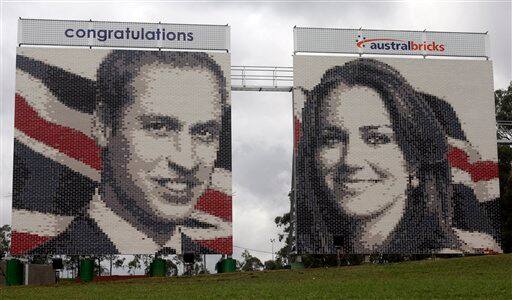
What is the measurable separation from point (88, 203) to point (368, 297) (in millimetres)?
28925

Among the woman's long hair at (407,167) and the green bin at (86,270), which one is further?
the woman's long hair at (407,167)

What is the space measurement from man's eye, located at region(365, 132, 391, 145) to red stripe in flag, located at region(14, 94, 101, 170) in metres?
17.2

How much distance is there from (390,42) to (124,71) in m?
18.2

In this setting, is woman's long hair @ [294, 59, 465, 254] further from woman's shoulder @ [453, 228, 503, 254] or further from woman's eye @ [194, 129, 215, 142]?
woman's eye @ [194, 129, 215, 142]

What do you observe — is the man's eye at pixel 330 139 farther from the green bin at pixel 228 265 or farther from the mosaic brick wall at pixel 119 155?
the green bin at pixel 228 265

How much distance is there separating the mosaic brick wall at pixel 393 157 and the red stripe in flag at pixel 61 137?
505 inches

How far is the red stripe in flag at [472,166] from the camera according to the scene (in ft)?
181

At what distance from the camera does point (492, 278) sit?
106 ft

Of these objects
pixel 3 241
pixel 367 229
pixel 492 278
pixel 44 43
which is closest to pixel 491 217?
pixel 367 229

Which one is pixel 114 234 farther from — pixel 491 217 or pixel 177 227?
pixel 491 217

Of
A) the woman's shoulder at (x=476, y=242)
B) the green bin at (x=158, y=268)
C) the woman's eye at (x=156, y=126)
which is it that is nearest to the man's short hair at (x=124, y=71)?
the woman's eye at (x=156, y=126)

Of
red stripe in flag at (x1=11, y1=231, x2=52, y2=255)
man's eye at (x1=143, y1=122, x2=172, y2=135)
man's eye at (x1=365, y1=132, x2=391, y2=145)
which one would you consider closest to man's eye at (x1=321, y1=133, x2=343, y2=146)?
man's eye at (x1=365, y1=132, x2=391, y2=145)

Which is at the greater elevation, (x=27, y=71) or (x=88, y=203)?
(x=27, y=71)

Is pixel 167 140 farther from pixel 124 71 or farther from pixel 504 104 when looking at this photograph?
pixel 504 104
